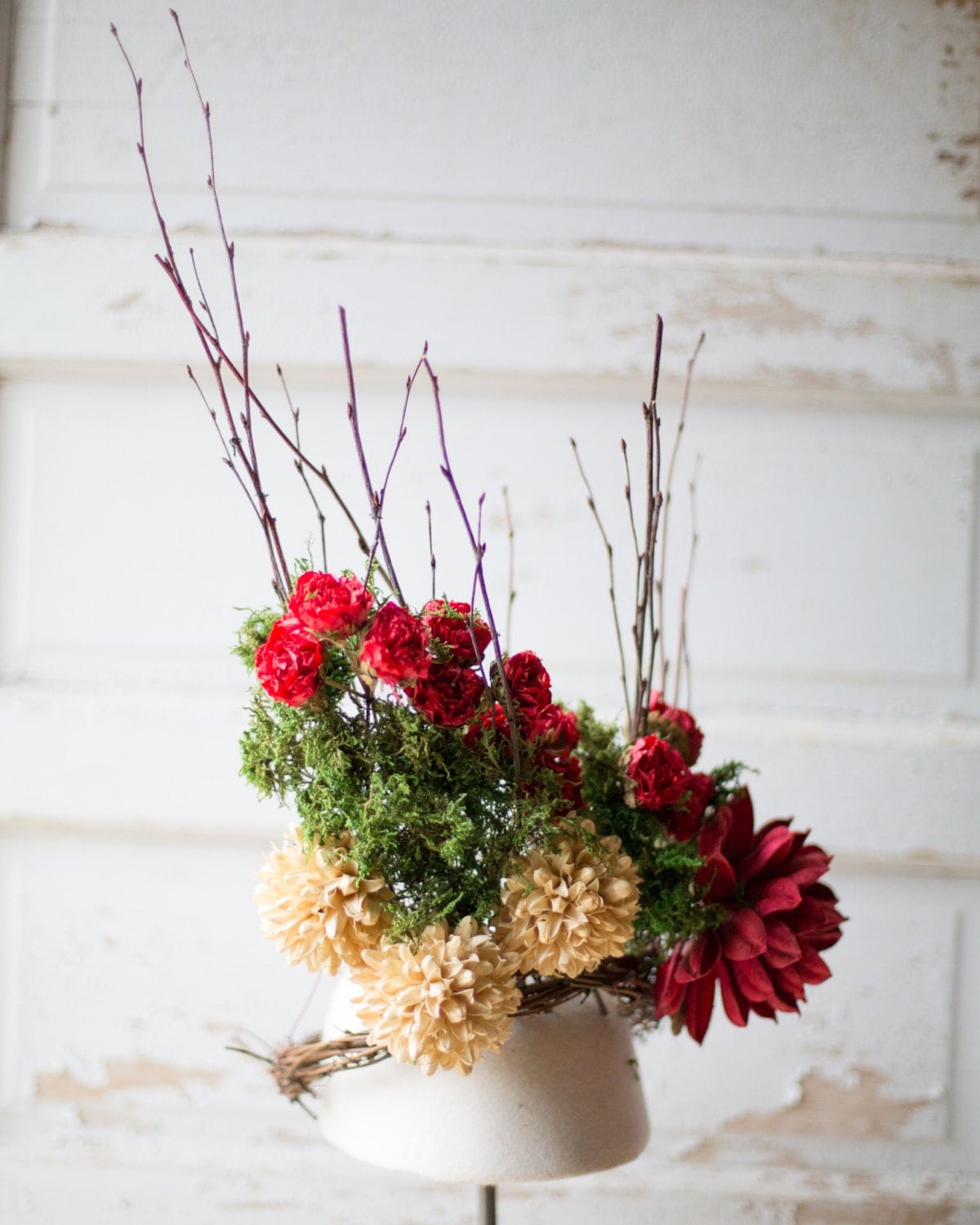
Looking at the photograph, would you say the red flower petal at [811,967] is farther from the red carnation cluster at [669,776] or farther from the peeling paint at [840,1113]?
the peeling paint at [840,1113]

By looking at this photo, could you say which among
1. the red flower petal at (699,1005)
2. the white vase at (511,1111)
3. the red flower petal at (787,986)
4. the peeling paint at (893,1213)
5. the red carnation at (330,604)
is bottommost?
the peeling paint at (893,1213)

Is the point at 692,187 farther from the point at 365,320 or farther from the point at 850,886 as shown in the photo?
the point at 850,886

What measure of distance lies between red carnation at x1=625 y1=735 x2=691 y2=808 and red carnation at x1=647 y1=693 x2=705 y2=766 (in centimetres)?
9

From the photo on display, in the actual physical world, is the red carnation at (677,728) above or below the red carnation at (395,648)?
below

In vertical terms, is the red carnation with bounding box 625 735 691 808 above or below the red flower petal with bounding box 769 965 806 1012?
above

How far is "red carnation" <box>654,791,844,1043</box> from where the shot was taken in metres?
0.67

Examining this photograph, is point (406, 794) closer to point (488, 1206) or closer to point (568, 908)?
point (568, 908)

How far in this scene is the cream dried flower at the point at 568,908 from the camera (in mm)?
605

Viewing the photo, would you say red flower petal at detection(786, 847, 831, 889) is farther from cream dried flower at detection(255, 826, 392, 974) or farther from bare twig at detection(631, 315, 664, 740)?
cream dried flower at detection(255, 826, 392, 974)

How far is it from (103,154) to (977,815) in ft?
4.36

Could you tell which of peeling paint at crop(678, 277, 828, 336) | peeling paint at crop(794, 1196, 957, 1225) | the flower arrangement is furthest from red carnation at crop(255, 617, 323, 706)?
peeling paint at crop(794, 1196, 957, 1225)

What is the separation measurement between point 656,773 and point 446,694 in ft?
0.55

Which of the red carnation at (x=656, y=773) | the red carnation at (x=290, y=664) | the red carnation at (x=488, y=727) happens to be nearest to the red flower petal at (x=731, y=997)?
the red carnation at (x=656, y=773)

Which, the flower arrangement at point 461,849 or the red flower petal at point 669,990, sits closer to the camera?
the flower arrangement at point 461,849
